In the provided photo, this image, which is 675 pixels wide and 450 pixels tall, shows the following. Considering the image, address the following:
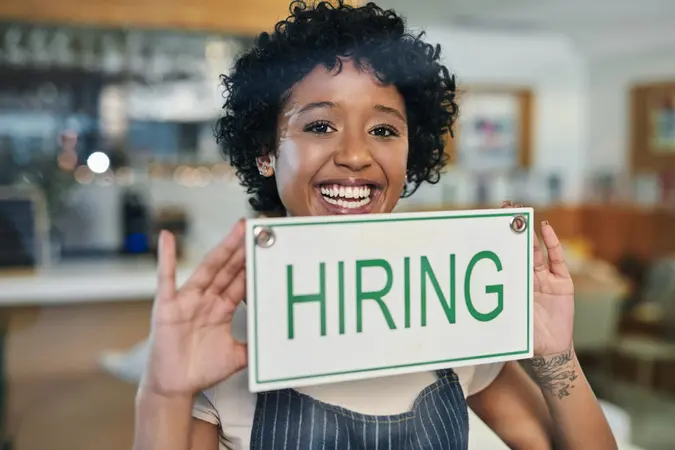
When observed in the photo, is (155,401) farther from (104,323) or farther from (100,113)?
(100,113)

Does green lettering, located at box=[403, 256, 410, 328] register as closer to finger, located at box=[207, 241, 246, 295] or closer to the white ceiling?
finger, located at box=[207, 241, 246, 295]

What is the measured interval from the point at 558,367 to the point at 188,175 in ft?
4.51

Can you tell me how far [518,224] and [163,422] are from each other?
9.2 inches

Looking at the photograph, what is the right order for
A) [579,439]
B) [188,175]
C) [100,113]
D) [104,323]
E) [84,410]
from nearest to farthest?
[579,439] → [84,410] → [104,323] → [188,175] → [100,113]

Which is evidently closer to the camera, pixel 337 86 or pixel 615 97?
pixel 337 86

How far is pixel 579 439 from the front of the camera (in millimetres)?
475

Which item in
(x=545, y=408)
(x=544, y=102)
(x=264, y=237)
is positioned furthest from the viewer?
(x=544, y=102)

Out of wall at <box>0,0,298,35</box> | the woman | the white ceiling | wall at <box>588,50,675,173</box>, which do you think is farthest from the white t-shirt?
wall at <box>588,50,675,173</box>

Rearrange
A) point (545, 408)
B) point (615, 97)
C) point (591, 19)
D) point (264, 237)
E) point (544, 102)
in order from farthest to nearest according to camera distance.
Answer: point (615, 97) → point (544, 102) → point (591, 19) → point (545, 408) → point (264, 237)

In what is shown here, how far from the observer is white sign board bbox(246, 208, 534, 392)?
1.18 ft

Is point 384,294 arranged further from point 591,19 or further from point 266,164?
point 591,19

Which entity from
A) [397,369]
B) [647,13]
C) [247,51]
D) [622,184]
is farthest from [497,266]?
[622,184]

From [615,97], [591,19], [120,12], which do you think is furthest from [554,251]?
[615,97]

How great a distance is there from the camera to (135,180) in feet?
5.97
